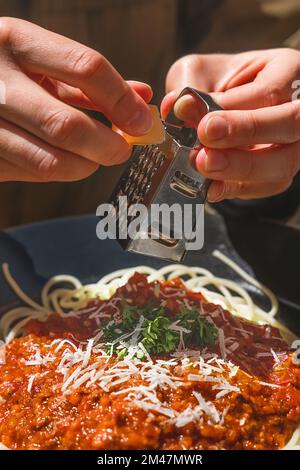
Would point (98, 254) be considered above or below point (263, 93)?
below

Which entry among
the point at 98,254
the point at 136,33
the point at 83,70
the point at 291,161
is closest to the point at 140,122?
the point at 83,70

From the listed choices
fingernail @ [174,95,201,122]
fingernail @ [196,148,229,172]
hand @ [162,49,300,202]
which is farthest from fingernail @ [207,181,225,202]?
fingernail @ [174,95,201,122]

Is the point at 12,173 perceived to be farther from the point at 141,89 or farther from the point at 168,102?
the point at 168,102

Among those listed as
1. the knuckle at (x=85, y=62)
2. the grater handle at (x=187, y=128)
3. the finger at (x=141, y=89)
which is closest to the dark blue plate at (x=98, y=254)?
the grater handle at (x=187, y=128)

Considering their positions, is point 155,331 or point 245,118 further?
point 155,331

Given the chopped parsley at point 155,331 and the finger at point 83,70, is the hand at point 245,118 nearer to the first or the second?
the finger at point 83,70

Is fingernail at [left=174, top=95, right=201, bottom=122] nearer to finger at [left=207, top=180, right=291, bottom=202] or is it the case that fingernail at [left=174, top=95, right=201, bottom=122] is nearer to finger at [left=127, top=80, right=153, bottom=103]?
finger at [left=127, top=80, right=153, bottom=103]
